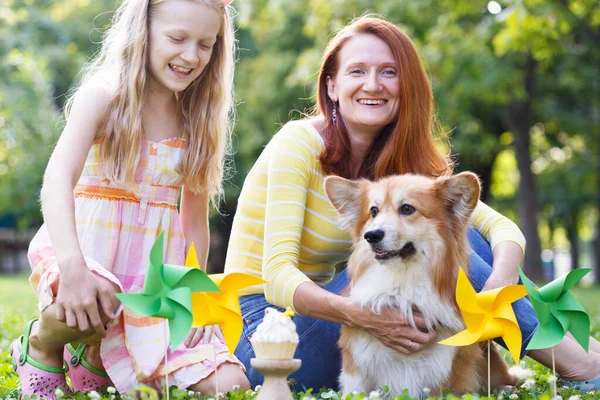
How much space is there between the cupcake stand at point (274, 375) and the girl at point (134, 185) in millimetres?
763

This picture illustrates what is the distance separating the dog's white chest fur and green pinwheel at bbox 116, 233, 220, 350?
0.90 m

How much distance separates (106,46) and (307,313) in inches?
70.2

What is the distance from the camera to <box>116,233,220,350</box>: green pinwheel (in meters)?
2.59

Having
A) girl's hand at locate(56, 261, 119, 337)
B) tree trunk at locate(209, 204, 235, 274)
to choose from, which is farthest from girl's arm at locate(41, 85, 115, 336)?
tree trunk at locate(209, 204, 235, 274)

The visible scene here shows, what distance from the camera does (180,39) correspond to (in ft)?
11.3

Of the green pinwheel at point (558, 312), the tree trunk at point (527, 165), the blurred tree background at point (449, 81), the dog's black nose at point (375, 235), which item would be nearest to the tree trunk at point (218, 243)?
the blurred tree background at point (449, 81)

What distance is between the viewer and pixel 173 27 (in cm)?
342

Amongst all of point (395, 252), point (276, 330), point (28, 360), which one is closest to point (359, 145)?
point (395, 252)

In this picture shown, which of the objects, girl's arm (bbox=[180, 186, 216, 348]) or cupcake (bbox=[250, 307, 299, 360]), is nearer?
cupcake (bbox=[250, 307, 299, 360])

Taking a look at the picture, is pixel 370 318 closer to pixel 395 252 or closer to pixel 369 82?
pixel 395 252

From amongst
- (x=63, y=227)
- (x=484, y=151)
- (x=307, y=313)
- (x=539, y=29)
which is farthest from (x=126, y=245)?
(x=484, y=151)

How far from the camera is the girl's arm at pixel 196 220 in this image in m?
3.89

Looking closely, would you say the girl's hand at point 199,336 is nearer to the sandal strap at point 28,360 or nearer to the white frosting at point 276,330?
the sandal strap at point 28,360

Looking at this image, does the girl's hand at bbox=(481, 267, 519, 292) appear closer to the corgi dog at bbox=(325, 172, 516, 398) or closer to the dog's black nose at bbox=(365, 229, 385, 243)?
the corgi dog at bbox=(325, 172, 516, 398)
